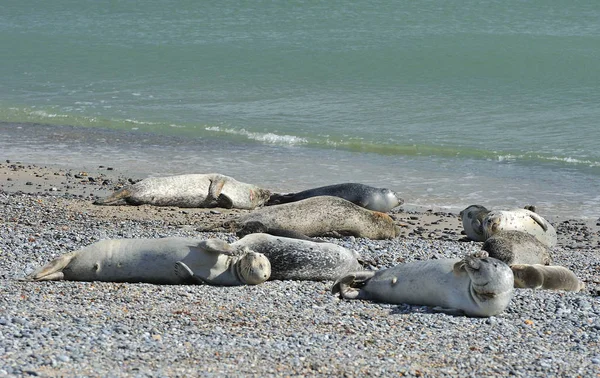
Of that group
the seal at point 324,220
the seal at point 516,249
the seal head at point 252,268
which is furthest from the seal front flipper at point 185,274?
the seal at point 516,249

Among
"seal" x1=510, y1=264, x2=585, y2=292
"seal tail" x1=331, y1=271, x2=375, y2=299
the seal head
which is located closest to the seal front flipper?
the seal head

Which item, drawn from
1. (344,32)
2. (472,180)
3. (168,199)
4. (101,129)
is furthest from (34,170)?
(344,32)

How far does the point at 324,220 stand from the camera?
9617 mm

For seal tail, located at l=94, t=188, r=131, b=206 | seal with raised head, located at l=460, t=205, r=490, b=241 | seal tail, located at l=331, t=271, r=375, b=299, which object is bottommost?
seal tail, located at l=94, t=188, r=131, b=206

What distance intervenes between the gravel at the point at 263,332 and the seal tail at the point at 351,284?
0.37 feet

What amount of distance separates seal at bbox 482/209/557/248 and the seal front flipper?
3.46 m

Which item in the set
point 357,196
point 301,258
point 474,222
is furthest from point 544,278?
point 357,196

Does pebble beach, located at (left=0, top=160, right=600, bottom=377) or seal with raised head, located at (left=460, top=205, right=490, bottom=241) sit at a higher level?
pebble beach, located at (left=0, top=160, right=600, bottom=377)

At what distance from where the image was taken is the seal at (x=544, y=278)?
25.5ft

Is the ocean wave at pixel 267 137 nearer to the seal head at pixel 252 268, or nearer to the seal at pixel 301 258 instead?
the seal at pixel 301 258

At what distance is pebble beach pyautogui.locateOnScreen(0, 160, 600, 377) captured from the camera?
5223mm

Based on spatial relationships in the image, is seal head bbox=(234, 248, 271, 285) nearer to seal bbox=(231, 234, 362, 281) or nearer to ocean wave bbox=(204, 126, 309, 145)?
seal bbox=(231, 234, 362, 281)

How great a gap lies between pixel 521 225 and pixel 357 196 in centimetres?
206

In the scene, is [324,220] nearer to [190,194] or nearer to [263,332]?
[190,194]
